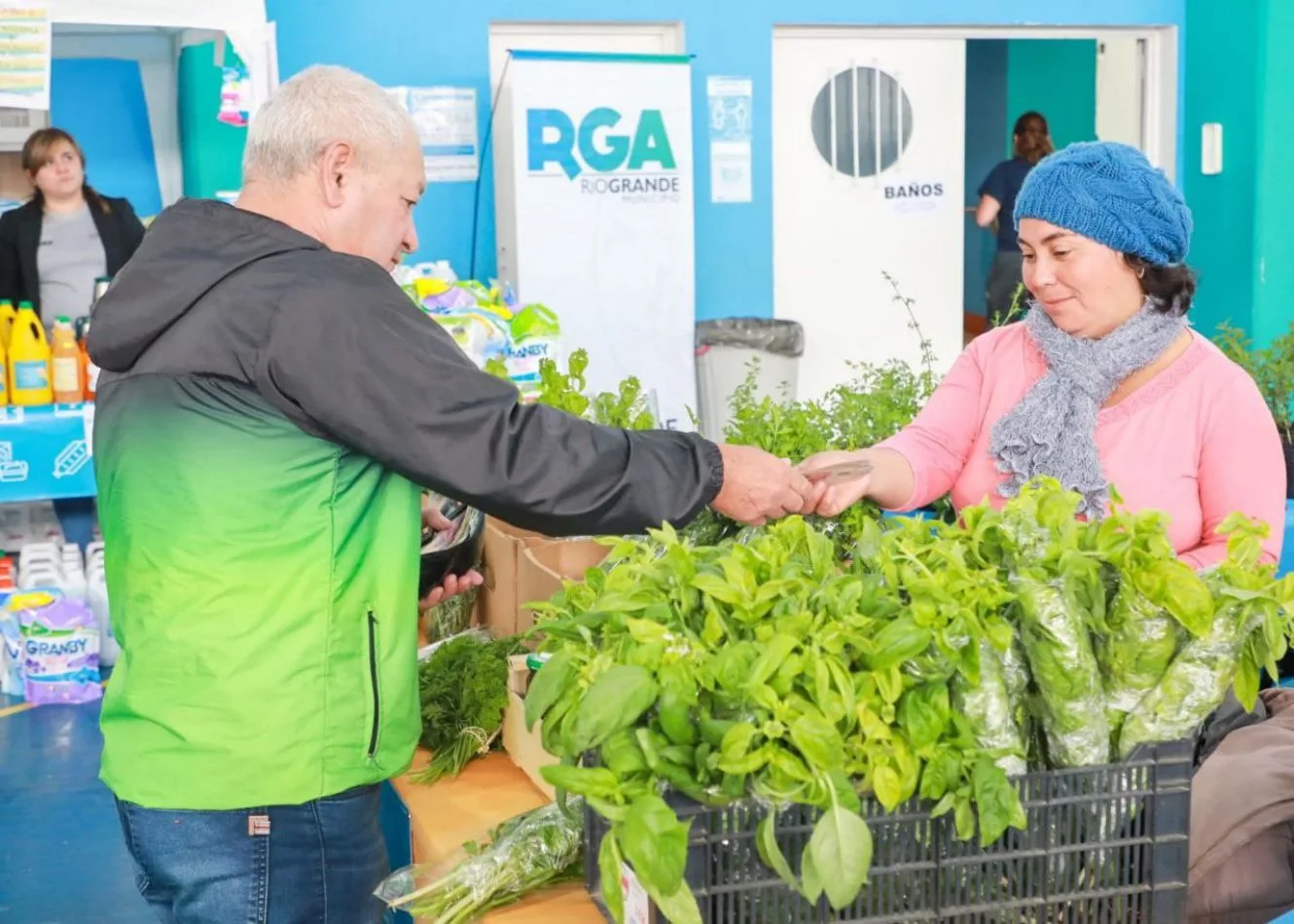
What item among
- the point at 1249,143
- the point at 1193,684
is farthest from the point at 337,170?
the point at 1249,143

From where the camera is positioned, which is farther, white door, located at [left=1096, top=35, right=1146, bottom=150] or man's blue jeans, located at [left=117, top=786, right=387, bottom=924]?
white door, located at [left=1096, top=35, right=1146, bottom=150]

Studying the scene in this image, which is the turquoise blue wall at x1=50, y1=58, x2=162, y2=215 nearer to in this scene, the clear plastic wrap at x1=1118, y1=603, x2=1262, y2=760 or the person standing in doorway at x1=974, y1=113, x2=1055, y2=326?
the person standing in doorway at x1=974, y1=113, x2=1055, y2=326

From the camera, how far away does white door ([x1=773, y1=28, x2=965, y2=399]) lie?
24.0 feet

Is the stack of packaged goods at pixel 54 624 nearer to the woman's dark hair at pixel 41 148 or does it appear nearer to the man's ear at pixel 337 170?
the woman's dark hair at pixel 41 148

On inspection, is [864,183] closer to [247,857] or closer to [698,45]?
[698,45]

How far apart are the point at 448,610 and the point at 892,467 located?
3.02ft

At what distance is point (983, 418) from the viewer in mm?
2426

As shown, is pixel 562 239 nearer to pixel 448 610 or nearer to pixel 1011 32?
pixel 1011 32

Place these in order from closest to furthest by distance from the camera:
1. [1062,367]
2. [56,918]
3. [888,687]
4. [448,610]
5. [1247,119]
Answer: [888,687] < [1062,367] < [448,610] < [56,918] < [1247,119]

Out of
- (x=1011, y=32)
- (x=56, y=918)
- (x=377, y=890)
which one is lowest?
(x=56, y=918)

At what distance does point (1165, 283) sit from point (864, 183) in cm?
532

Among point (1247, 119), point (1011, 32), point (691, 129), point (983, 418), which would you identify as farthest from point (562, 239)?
point (983, 418)

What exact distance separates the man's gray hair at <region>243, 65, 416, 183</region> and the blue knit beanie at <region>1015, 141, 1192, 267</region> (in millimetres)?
967

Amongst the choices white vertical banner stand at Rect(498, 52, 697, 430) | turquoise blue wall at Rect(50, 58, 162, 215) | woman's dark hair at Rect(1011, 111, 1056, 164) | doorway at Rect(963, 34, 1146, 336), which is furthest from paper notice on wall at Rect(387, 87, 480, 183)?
doorway at Rect(963, 34, 1146, 336)
